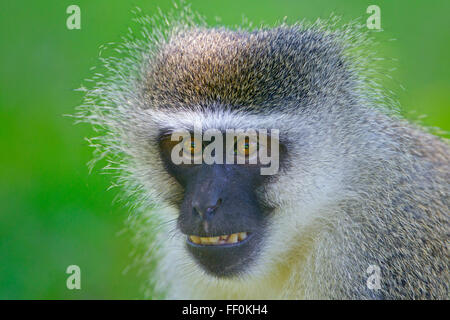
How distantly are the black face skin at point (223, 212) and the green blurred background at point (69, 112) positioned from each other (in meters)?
1.76

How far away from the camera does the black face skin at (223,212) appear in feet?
13.3

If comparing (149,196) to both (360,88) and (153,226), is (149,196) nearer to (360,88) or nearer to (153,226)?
(153,226)

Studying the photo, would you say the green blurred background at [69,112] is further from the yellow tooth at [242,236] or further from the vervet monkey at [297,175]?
the yellow tooth at [242,236]

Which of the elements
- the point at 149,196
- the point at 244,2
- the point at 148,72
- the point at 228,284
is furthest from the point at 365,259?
the point at 244,2

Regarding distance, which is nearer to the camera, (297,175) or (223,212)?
(223,212)

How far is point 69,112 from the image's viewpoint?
805 cm

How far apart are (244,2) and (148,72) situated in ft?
14.8

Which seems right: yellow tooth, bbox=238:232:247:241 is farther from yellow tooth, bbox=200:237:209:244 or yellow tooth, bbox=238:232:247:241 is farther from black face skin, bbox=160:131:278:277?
yellow tooth, bbox=200:237:209:244

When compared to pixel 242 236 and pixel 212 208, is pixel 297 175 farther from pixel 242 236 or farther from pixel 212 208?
pixel 212 208

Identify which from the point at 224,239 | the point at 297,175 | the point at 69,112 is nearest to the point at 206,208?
the point at 224,239

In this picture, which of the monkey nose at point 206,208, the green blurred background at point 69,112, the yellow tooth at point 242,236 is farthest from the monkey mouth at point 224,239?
the green blurred background at point 69,112

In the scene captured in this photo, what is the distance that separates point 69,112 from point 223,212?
4.43 metres

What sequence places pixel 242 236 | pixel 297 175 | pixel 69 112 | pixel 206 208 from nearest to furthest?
pixel 206 208 → pixel 242 236 → pixel 297 175 → pixel 69 112
